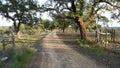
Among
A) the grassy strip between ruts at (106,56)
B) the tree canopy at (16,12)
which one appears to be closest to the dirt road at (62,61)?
the grassy strip between ruts at (106,56)

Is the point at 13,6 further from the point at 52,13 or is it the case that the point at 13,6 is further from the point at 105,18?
the point at 105,18

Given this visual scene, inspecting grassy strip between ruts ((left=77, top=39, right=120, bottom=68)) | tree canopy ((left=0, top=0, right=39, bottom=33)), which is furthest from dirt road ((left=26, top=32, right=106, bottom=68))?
tree canopy ((left=0, top=0, right=39, bottom=33))

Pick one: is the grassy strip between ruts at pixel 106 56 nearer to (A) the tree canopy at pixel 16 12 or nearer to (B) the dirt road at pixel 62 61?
(B) the dirt road at pixel 62 61

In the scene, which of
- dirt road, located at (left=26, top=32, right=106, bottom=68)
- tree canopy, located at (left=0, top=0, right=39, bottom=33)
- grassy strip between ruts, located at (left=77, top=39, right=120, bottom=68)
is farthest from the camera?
tree canopy, located at (left=0, top=0, right=39, bottom=33)

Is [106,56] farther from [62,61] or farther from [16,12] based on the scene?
[16,12]

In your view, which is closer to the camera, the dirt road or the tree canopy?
the dirt road

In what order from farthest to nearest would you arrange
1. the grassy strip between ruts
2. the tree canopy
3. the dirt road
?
the tree canopy, the grassy strip between ruts, the dirt road

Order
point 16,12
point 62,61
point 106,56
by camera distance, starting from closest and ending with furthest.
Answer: point 62,61 < point 106,56 < point 16,12

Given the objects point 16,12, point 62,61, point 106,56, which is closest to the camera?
point 62,61

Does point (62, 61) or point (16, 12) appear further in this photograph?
point (16, 12)

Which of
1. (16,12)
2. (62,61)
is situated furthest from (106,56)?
(16,12)

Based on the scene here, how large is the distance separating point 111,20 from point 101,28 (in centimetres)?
219

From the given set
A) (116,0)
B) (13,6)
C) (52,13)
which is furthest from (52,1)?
(13,6)

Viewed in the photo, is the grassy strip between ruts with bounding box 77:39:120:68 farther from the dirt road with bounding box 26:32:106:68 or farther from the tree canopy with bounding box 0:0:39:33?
the tree canopy with bounding box 0:0:39:33
